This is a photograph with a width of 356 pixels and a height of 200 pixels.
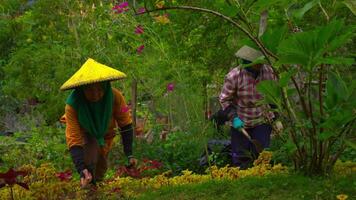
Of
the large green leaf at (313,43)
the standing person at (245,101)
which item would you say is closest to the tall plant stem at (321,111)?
the large green leaf at (313,43)

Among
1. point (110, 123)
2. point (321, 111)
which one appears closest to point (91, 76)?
point (110, 123)

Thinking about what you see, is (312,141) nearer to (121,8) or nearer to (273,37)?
(273,37)

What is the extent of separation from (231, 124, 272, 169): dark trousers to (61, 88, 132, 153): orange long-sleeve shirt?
135 centimetres

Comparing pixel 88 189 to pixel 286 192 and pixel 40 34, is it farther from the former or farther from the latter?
pixel 40 34

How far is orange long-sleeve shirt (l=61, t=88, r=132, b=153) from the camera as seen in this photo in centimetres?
471

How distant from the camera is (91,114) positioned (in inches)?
190

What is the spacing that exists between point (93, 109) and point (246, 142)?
1.96 m

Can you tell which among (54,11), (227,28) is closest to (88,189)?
(227,28)

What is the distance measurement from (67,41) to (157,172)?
7.65ft

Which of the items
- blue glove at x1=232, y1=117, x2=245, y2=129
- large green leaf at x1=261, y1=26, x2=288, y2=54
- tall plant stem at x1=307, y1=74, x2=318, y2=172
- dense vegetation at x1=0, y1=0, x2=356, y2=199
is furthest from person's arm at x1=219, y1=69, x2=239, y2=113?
large green leaf at x1=261, y1=26, x2=288, y2=54

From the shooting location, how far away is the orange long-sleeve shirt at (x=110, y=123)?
4.71 metres

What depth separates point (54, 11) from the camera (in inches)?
336

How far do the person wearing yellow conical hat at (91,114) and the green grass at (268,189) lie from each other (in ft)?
2.97

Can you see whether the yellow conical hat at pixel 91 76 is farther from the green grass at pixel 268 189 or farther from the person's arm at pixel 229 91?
the person's arm at pixel 229 91
